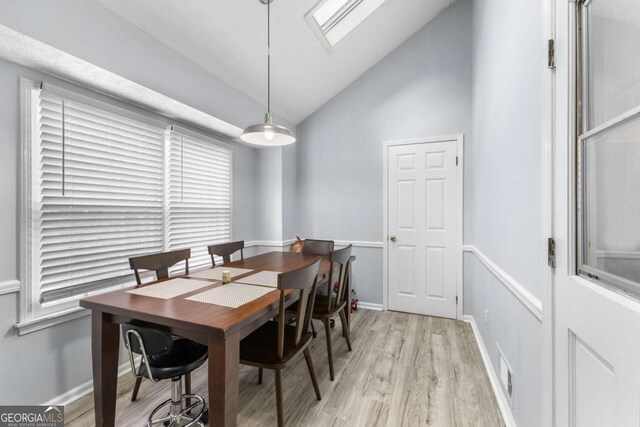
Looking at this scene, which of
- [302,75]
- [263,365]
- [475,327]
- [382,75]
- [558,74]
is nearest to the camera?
[558,74]

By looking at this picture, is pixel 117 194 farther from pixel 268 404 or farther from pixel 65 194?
pixel 268 404

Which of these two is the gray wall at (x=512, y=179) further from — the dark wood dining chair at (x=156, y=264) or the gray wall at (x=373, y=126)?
the dark wood dining chair at (x=156, y=264)

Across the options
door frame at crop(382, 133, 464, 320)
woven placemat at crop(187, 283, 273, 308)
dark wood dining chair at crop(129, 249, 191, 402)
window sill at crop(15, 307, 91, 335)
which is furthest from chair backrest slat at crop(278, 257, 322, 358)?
door frame at crop(382, 133, 464, 320)

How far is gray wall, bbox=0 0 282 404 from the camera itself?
153cm

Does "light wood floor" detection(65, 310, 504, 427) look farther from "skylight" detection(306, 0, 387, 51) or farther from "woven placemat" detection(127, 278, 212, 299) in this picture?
"skylight" detection(306, 0, 387, 51)

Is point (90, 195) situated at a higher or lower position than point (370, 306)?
higher

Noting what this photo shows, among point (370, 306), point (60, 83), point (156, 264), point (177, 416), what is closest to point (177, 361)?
point (177, 416)

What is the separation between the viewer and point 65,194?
72.1 inches

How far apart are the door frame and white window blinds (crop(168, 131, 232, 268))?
1.92m

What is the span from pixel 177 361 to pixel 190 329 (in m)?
0.37

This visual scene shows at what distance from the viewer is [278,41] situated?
258 centimetres

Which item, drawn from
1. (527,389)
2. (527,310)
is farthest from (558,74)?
(527,389)

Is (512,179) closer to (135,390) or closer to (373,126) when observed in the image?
(373,126)

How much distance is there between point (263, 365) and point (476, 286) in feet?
7.80
